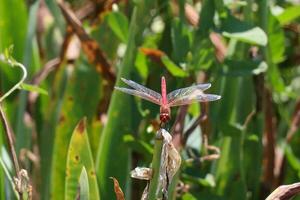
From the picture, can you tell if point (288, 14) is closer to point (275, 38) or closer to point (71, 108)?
point (275, 38)

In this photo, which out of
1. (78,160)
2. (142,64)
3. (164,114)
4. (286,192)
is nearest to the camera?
(164,114)

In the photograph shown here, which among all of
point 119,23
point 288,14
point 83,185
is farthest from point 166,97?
point 288,14

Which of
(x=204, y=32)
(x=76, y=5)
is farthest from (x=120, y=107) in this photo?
(x=76, y=5)

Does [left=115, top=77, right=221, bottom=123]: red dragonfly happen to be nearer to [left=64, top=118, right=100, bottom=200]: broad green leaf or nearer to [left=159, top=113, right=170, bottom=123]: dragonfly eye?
[left=159, top=113, right=170, bottom=123]: dragonfly eye

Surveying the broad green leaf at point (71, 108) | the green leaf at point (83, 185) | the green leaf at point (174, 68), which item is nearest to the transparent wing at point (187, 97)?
the green leaf at point (83, 185)

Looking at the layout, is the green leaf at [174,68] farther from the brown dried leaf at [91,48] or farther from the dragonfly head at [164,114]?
the dragonfly head at [164,114]
